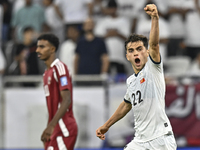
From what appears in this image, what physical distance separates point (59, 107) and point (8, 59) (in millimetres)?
5709

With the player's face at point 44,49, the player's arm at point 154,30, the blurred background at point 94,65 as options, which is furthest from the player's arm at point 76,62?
the player's arm at point 154,30

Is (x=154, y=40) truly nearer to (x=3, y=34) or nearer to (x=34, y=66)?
(x=34, y=66)

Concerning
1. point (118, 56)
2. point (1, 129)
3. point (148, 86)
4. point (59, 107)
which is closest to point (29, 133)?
point (1, 129)

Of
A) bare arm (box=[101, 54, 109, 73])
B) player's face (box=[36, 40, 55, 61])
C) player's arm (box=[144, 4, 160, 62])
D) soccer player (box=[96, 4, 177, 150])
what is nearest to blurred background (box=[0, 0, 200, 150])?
bare arm (box=[101, 54, 109, 73])

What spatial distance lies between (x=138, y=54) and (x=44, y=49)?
1.96m

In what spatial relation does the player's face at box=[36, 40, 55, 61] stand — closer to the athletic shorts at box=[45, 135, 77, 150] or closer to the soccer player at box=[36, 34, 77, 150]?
the soccer player at box=[36, 34, 77, 150]

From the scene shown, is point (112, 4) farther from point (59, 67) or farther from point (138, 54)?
point (138, 54)

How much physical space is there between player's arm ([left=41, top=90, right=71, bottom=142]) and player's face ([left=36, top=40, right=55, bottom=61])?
25.4 inches

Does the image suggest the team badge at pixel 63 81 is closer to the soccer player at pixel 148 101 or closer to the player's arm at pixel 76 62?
the soccer player at pixel 148 101

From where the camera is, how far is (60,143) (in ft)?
19.6

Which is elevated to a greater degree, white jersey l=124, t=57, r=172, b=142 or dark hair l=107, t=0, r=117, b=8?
dark hair l=107, t=0, r=117, b=8

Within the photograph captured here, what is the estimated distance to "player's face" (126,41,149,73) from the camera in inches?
187

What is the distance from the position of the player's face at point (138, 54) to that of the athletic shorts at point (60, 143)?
1.70 meters

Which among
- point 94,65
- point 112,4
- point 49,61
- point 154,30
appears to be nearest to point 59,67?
point 49,61
